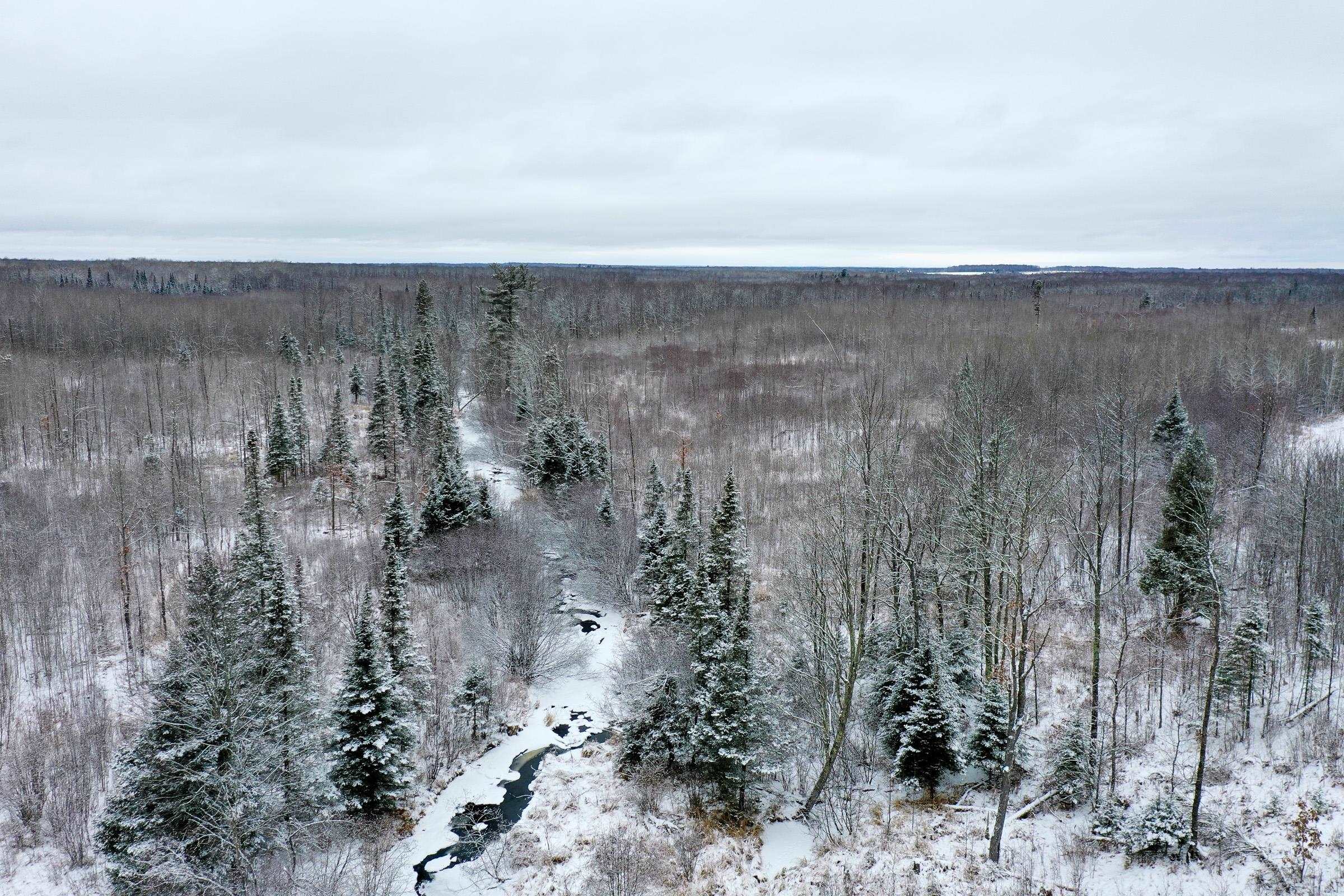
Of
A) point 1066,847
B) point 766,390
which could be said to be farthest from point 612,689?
point 766,390

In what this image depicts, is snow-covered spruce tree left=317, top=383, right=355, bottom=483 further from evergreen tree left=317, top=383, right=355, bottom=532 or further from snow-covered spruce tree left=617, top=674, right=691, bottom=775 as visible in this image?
snow-covered spruce tree left=617, top=674, right=691, bottom=775

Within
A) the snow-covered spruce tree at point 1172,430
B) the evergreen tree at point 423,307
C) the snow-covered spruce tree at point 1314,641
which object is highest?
the evergreen tree at point 423,307

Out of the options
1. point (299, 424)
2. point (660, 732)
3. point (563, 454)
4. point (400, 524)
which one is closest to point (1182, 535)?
point (660, 732)

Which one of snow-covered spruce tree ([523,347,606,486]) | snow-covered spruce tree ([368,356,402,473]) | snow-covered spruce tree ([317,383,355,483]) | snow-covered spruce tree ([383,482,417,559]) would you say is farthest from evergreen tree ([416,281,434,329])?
snow-covered spruce tree ([383,482,417,559])

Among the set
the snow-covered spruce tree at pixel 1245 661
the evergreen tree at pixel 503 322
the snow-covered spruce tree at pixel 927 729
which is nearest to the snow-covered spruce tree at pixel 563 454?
the evergreen tree at pixel 503 322

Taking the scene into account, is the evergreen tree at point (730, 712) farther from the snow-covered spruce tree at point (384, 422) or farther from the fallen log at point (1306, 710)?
the snow-covered spruce tree at point (384, 422)

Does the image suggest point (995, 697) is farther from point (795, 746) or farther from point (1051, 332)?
point (1051, 332)

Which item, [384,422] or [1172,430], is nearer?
[1172,430]

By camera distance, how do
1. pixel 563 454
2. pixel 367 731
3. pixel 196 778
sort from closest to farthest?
pixel 196 778 < pixel 367 731 < pixel 563 454

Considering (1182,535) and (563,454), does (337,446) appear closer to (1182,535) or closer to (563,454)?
(563,454)
